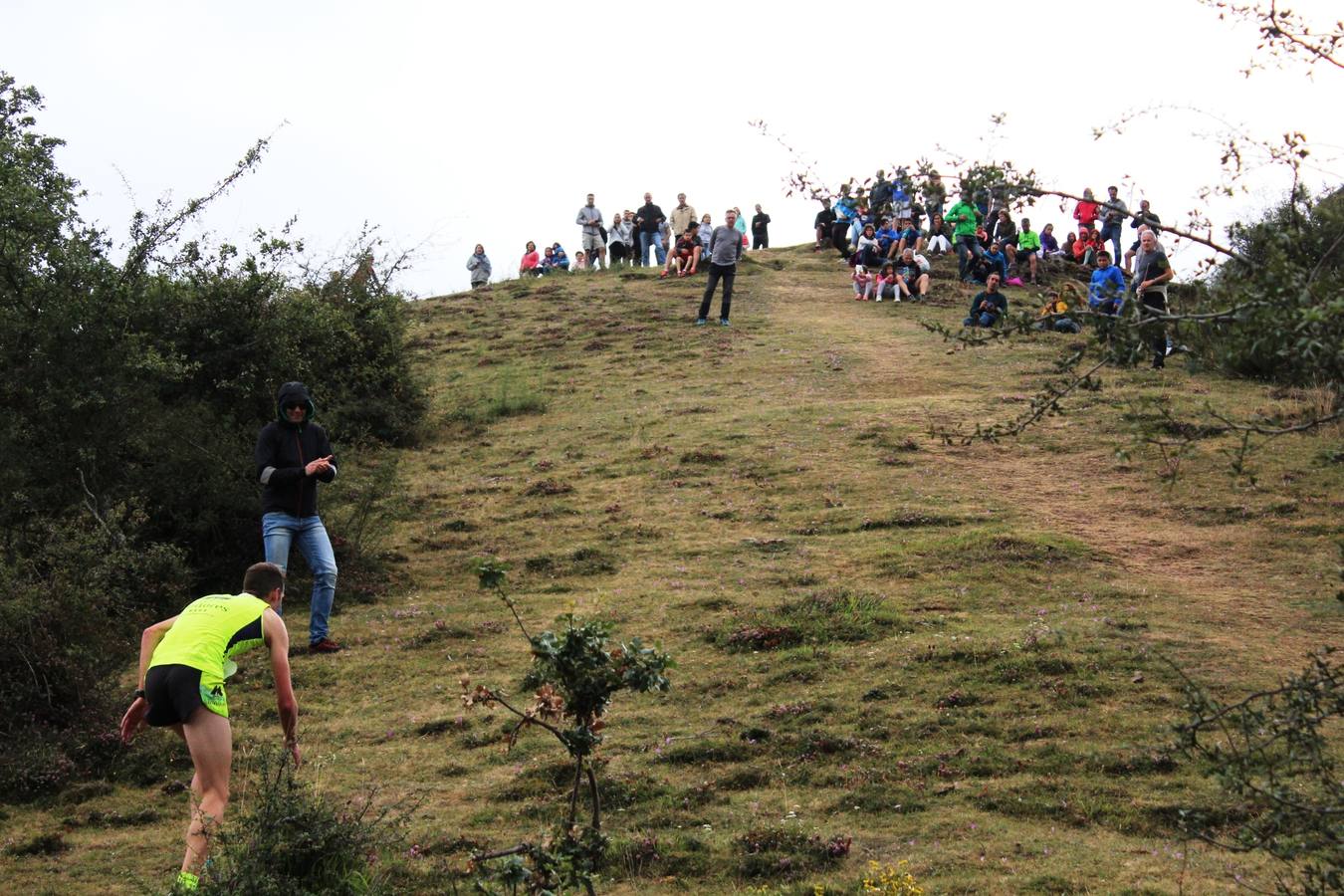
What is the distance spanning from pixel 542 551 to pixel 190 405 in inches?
164

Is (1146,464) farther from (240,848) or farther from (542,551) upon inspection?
(240,848)

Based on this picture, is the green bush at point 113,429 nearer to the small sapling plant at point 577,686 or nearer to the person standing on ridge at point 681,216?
the small sapling plant at point 577,686

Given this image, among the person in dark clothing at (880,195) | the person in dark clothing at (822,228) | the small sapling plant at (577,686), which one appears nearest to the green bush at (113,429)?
the small sapling plant at (577,686)

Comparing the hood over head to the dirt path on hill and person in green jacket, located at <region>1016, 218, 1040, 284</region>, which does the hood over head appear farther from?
person in green jacket, located at <region>1016, 218, 1040, 284</region>

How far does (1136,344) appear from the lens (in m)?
4.93

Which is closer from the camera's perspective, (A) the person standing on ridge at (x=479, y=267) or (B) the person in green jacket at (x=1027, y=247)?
(B) the person in green jacket at (x=1027, y=247)

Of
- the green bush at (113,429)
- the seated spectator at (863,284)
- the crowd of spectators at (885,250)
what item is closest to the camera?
the green bush at (113,429)

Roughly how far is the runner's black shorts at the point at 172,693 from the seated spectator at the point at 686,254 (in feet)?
89.1

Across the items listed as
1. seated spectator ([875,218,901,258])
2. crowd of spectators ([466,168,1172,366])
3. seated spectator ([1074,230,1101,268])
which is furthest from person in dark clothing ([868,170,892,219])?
seated spectator ([875,218,901,258])

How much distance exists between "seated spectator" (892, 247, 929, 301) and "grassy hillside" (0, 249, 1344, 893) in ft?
24.2

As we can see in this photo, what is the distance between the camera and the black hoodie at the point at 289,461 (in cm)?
1153

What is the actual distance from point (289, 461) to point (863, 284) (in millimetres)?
20631

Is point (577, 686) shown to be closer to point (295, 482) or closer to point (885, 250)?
point (295, 482)

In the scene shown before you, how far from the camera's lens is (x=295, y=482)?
37.9ft
